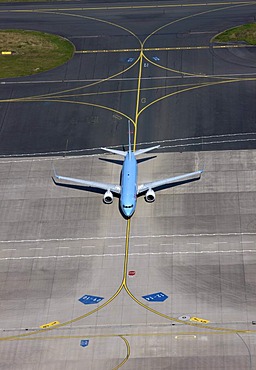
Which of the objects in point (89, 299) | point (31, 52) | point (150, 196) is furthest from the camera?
point (31, 52)

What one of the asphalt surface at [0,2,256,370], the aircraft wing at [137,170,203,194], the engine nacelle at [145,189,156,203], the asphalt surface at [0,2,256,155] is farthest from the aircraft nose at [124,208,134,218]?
the asphalt surface at [0,2,256,155]

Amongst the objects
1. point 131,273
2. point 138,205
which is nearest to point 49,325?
point 131,273

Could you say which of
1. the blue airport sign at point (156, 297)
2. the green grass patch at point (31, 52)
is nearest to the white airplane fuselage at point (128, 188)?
the blue airport sign at point (156, 297)

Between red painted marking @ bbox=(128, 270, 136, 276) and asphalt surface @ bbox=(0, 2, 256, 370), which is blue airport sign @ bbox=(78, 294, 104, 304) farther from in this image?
red painted marking @ bbox=(128, 270, 136, 276)

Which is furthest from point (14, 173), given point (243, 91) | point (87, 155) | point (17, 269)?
point (243, 91)

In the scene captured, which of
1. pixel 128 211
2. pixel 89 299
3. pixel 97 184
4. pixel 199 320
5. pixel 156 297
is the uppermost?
pixel 97 184

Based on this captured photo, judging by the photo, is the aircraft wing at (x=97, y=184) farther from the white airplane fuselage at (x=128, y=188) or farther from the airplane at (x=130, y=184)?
the white airplane fuselage at (x=128, y=188)

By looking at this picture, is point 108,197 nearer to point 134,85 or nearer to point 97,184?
point 97,184
